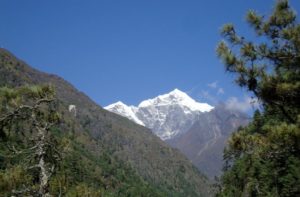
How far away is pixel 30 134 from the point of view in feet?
51.0

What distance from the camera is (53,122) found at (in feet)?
51.3

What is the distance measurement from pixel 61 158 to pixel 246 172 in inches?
2686

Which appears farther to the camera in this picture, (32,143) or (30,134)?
(32,143)

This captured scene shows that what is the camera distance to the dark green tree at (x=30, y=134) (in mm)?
14922

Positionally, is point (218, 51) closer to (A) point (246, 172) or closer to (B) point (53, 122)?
(B) point (53, 122)

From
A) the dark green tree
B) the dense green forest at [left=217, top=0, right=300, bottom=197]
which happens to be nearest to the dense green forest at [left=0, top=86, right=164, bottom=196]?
the dark green tree

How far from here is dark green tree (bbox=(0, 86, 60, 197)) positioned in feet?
49.0

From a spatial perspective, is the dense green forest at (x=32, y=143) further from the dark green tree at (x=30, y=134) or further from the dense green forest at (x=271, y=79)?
the dense green forest at (x=271, y=79)

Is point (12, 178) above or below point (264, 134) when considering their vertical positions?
below

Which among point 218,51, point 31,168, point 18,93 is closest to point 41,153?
point 31,168

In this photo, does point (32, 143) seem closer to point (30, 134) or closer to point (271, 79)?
point (30, 134)

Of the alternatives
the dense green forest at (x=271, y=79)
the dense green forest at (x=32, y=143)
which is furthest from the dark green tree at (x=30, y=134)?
the dense green forest at (x=271, y=79)

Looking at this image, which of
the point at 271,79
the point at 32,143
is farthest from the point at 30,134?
the point at 271,79

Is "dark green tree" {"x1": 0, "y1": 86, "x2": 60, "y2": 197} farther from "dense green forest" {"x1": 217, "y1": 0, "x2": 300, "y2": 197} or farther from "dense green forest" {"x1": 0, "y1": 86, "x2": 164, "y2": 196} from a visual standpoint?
"dense green forest" {"x1": 217, "y1": 0, "x2": 300, "y2": 197}
